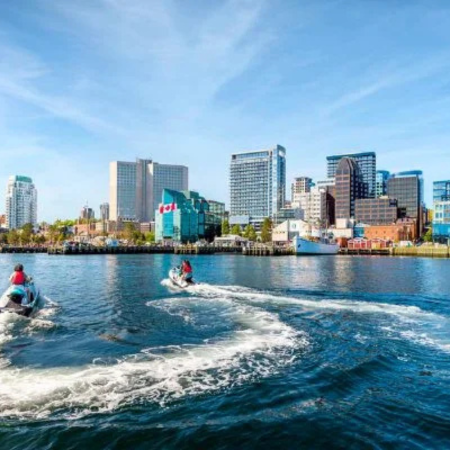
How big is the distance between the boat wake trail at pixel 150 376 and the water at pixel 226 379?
0.21ft

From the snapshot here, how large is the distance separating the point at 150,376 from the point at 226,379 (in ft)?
9.02

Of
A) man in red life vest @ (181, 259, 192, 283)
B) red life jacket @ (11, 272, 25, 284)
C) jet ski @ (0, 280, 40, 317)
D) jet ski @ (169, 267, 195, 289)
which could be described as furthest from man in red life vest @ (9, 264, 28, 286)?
man in red life vest @ (181, 259, 192, 283)

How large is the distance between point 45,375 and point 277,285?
3480 centimetres

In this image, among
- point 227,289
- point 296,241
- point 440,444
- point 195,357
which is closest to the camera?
point 440,444

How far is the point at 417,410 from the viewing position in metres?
13.2

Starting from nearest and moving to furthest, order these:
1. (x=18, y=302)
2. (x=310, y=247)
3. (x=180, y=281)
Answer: (x=18, y=302), (x=180, y=281), (x=310, y=247)

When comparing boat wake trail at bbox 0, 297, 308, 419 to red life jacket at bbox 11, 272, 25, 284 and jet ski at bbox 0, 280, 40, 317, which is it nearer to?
jet ski at bbox 0, 280, 40, 317

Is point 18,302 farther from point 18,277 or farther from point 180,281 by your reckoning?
point 180,281

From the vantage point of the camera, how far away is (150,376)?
51.9 feet

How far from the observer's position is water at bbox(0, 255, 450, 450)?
458 inches

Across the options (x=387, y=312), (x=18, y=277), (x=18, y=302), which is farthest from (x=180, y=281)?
(x=387, y=312)

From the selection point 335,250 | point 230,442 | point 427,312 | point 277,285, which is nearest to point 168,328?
point 230,442

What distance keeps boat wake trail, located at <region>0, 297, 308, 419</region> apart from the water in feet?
0.21

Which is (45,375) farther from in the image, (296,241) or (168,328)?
(296,241)
